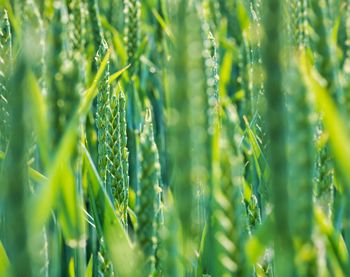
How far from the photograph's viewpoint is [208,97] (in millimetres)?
371

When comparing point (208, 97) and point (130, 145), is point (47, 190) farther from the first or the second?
point (130, 145)

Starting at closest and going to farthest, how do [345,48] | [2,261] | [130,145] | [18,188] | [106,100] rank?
[18,188] < [2,261] < [345,48] < [106,100] < [130,145]

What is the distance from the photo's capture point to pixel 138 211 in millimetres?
384

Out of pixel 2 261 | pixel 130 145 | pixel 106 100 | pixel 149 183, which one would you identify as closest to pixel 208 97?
pixel 149 183

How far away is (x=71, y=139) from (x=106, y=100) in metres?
0.40

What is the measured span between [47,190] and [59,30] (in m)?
0.08

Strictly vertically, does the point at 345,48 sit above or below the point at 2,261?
above

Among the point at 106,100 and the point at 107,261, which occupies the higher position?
the point at 106,100

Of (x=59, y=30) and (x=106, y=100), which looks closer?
(x=59, y=30)

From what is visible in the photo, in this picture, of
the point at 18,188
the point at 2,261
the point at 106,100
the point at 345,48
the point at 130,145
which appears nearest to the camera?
the point at 18,188

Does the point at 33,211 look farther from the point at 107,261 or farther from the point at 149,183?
the point at 107,261

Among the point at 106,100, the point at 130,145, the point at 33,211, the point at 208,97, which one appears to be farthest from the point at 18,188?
the point at 130,145

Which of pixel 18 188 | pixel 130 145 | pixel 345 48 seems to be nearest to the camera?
pixel 18 188

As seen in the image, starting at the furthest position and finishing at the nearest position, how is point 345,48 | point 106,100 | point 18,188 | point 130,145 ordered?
point 130,145, point 106,100, point 345,48, point 18,188
